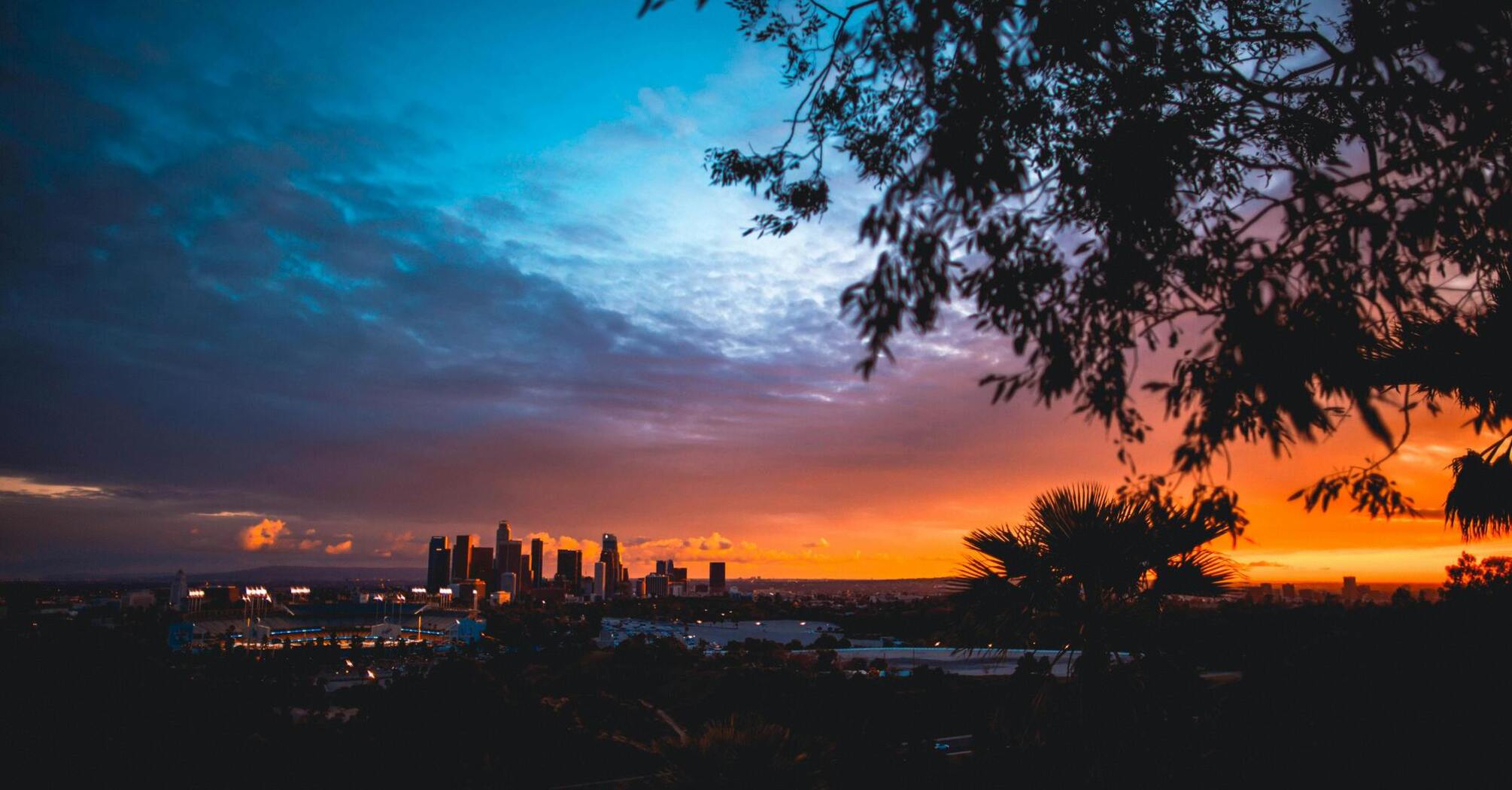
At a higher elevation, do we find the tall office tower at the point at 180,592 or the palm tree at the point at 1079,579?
the palm tree at the point at 1079,579

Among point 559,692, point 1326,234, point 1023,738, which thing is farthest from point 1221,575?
point 559,692

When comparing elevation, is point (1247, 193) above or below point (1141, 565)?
above

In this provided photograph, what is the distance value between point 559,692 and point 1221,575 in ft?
105

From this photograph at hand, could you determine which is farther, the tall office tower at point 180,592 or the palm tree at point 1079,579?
the tall office tower at point 180,592

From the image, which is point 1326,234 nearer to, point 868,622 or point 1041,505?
point 1041,505

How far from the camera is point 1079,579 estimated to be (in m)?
8.35

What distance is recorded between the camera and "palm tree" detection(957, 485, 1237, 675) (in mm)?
7941

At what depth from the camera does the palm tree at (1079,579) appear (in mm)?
7941

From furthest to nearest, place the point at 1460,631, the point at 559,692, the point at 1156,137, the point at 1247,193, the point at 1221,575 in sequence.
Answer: the point at 559,692 < the point at 1460,631 < the point at 1221,575 < the point at 1247,193 < the point at 1156,137

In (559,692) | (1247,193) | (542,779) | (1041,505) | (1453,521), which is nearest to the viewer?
(1247,193)

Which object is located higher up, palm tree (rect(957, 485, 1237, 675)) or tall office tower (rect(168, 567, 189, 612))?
palm tree (rect(957, 485, 1237, 675))

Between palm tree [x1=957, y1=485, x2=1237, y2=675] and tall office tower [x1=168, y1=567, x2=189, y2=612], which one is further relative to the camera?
tall office tower [x1=168, y1=567, x2=189, y2=612]

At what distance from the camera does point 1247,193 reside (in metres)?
5.88

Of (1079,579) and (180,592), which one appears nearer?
(1079,579)
